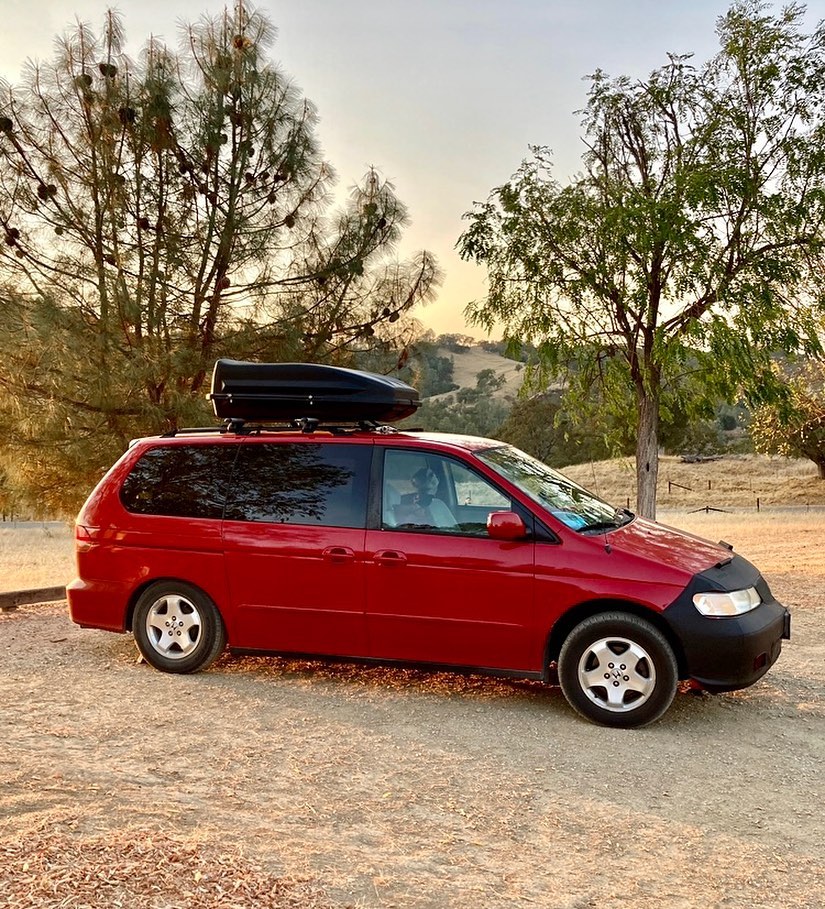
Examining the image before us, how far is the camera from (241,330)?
12289 mm

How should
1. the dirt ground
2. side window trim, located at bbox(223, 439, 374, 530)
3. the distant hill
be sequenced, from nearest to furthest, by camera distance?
the dirt ground < side window trim, located at bbox(223, 439, 374, 530) < the distant hill

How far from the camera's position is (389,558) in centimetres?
637

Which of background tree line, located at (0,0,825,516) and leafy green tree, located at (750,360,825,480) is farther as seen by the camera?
leafy green tree, located at (750,360,825,480)

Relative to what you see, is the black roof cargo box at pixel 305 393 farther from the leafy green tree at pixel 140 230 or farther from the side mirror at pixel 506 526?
the leafy green tree at pixel 140 230

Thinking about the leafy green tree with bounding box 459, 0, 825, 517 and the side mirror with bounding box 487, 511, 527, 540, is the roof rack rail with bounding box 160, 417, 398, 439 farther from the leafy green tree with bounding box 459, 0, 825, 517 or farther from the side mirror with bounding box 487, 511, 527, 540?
the leafy green tree with bounding box 459, 0, 825, 517

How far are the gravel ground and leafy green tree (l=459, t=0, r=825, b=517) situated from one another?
18.9 feet

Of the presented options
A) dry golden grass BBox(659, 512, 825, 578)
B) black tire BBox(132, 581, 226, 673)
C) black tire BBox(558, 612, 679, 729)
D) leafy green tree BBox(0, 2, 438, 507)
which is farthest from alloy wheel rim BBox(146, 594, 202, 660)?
dry golden grass BBox(659, 512, 825, 578)

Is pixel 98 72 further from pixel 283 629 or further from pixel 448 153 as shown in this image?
pixel 283 629

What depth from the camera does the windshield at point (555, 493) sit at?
635 cm

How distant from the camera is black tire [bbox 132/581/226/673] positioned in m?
6.95

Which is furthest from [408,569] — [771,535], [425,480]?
[771,535]

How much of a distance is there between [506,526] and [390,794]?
1.99m

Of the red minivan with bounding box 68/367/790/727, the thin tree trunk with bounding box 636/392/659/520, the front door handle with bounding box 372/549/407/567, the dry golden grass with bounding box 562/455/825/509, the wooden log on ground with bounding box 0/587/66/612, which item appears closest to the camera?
the red minivan with bounding box 68/367/790/727

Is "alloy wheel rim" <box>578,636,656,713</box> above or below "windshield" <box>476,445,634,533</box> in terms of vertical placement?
below
